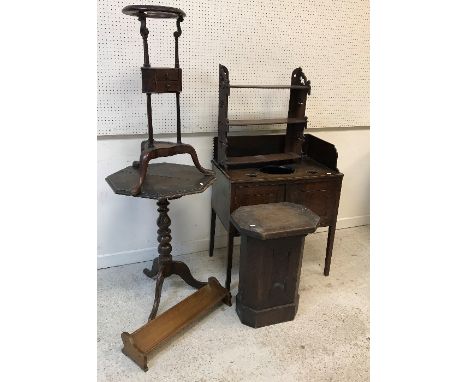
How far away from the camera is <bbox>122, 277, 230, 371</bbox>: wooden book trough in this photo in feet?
5.67

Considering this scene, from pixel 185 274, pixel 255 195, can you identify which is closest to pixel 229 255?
pixel 185 274

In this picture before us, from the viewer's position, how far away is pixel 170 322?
1896 millimetres

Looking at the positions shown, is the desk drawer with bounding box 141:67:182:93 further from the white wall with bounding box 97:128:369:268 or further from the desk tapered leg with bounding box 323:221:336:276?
the desk tapered leg with bounding box 323:221:336:276

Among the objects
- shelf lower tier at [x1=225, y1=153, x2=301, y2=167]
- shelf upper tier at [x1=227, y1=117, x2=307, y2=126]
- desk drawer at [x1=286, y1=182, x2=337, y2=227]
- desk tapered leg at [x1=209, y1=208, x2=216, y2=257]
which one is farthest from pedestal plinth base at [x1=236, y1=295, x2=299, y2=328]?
shelf upper tier at [x1=227, y1=117, x2=307, y2=126]

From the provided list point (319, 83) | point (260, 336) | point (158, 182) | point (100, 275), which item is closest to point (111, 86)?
point (158, 182)

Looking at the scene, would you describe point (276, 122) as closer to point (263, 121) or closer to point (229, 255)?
point (263, 121)

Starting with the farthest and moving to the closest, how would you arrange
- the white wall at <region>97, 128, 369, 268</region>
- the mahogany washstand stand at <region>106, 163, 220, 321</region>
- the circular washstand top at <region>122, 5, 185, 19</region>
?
the white wall at <region>97, 128, 369, 268</region> → the mahogany washstand stand at <region>106, 163, 220, 321</region> → the circular washstand top at <region>122, 5, 185, 19</region>

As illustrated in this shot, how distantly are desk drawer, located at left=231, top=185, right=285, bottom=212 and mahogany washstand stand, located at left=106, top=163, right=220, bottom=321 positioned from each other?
0.20 metres

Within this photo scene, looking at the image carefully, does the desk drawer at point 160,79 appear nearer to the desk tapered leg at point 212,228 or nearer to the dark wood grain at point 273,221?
the dark wood grain at point 273,221

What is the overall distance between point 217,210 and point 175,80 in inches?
34.5

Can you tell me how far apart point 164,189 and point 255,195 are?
550 millimetres

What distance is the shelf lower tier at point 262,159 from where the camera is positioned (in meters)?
2.27

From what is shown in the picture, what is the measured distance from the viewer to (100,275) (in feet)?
7.96

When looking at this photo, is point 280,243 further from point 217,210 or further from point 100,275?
point 100,275
